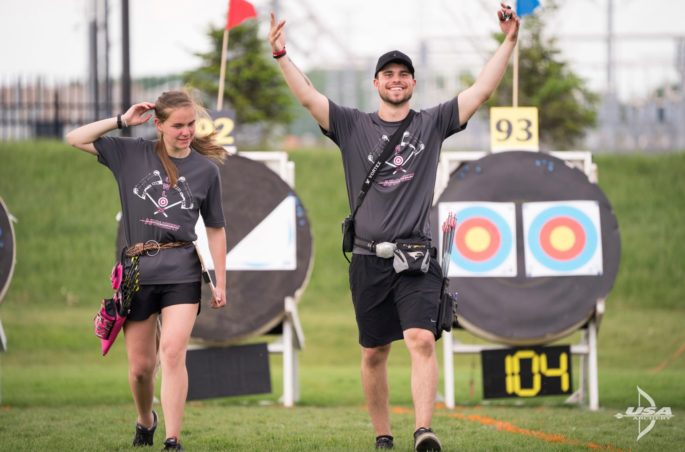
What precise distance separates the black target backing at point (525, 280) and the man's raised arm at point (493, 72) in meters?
2.97

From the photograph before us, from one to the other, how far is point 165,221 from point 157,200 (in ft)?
0.38

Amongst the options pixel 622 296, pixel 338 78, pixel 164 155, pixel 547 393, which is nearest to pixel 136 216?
pixel 164 155

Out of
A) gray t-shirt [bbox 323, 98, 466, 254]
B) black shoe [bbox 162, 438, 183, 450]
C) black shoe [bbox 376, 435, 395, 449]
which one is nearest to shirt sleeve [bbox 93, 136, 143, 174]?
gray t-shirt [bbox 323, 98, 466, 254]

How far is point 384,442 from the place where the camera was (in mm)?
6617

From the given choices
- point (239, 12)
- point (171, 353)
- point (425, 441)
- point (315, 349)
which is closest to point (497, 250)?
point (239, 12)

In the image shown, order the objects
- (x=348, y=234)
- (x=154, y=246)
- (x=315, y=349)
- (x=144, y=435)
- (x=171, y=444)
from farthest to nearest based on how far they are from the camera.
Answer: (x=315, y=349), (x=144, y=435), (x=348, y=234), (x=154, y=246), (x=171, y=444)

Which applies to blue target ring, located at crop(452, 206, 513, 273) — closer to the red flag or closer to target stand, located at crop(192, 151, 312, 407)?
target stand, located at crop(192, 151, 312, 407)

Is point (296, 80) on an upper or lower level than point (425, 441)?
upper

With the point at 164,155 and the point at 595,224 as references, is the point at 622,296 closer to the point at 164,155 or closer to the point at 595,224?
the point at 595,224

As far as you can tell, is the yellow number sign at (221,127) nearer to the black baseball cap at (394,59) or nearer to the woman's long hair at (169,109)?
the woman's long hair at (169,109)

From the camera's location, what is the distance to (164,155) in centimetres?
645

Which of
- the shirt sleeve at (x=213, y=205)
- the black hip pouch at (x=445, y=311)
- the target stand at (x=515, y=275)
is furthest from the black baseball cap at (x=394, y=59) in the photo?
the target stand at (x=515, y=275)

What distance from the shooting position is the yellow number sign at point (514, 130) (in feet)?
31.6

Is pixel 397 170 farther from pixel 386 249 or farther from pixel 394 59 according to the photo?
pixel 394 59
